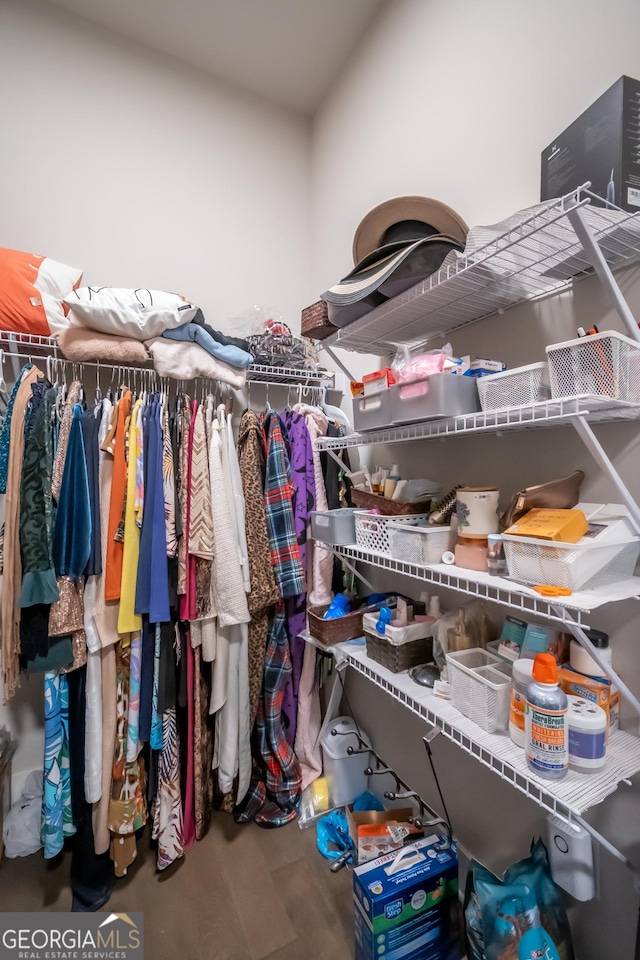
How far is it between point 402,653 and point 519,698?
16.1 inches

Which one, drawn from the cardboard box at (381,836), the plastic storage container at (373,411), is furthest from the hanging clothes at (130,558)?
the cardboard box at (381,836)

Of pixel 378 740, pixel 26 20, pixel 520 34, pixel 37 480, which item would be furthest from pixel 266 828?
pixel 26 20

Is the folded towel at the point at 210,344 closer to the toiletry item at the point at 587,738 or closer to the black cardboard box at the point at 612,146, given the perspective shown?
the black cardboard box at the point at 612,146

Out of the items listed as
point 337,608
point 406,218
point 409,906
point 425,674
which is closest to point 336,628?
point 337,608

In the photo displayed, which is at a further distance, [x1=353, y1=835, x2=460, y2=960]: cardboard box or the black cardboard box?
[x1=353, y1=835, x2=460, y2=960]: cardboard box

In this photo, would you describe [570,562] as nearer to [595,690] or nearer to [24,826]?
[595,690]

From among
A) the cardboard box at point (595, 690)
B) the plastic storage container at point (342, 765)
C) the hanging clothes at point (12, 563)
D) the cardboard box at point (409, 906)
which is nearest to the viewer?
the cardboard box at point (595, 690)

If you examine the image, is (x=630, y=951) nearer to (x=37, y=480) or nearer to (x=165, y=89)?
(x=37, y=480)

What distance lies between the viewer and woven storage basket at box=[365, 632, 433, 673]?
1.18m

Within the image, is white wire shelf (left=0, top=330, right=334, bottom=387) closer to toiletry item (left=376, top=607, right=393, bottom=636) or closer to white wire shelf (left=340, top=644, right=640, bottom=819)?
toiletry item (left=376, top=607, right=393, bottom=636)

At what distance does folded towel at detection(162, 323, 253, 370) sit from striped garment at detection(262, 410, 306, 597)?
27cm

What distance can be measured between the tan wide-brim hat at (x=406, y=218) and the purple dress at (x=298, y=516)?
2.21 ft

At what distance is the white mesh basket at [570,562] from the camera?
716 millimetres

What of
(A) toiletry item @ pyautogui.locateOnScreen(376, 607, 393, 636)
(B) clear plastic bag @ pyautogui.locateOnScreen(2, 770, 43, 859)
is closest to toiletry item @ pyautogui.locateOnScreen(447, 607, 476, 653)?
(A) toiletry item @ pyautogui.locateOnScreen(376, 607, 393, 636)
